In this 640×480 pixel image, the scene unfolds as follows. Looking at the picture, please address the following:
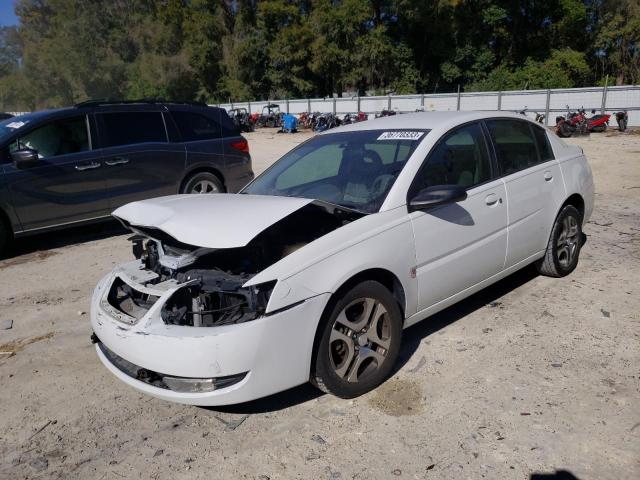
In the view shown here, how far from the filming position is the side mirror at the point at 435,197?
3.36m

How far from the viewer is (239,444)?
2893 millimetres

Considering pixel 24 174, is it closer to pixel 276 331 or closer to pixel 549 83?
pixel 276 331

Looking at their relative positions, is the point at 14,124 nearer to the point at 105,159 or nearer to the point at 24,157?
the point at 24,157

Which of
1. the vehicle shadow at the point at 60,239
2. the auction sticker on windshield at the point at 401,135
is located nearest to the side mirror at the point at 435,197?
the auction sticker on windshield at the point at 401,135

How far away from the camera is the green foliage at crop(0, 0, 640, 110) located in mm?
39688

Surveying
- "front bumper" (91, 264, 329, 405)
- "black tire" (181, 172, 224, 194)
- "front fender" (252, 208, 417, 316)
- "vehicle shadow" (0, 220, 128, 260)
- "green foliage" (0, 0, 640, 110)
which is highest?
"green foliage" (0, 0, 640, 110)

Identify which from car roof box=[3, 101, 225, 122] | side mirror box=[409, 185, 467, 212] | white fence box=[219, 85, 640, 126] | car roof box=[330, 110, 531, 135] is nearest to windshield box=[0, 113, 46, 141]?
car roof box=[3, 101, 225, 122]

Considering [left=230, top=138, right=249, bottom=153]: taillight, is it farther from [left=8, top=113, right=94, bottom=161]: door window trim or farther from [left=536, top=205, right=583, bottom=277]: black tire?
[left=536, top=205, right=583, bottom=277]: black tire

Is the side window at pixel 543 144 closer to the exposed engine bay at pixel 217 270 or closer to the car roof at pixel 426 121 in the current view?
the car roof at pixel 426 121

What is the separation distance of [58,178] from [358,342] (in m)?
5.10

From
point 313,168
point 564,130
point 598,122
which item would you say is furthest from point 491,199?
point 598,122

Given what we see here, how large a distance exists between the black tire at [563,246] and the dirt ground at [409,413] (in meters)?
0.29

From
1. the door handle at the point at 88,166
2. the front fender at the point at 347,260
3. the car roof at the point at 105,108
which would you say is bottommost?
the front fender at the point at 347,260

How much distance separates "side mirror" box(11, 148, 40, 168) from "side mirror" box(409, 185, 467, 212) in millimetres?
Answer: 4911
